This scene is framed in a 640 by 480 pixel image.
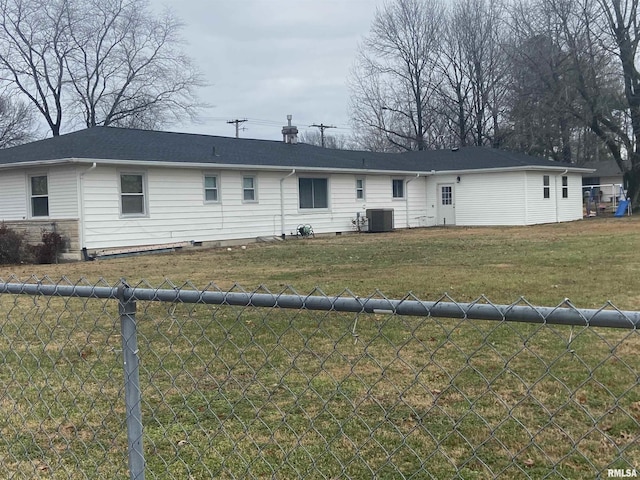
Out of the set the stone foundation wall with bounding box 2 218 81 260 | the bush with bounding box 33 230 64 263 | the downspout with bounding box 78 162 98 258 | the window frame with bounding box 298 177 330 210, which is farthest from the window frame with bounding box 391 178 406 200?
the bush with bounding box 33 230 64 263

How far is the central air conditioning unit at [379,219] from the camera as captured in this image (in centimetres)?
2623

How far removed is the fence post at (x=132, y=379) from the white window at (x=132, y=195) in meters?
16.6

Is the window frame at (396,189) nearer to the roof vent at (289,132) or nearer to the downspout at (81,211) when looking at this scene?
the roof vent at (289,132)

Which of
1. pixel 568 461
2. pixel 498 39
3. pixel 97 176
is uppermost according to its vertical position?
pixel 498 39

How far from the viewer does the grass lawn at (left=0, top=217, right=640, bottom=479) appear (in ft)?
11.9

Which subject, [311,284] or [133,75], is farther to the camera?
[133,75]

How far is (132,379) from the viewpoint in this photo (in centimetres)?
262

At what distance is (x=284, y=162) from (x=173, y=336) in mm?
17416

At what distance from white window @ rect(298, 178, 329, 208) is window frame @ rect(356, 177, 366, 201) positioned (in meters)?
1.95

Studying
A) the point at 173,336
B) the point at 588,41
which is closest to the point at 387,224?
the point at 588,41

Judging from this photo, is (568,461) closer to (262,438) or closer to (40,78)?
(262,438)

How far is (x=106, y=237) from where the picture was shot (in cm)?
1778

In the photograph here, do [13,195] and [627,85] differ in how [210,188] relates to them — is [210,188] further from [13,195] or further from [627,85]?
[627,85]

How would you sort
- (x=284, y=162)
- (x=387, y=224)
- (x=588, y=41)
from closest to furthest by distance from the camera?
1. (x=284, y=162)
2. (x=387, y=224)
3. (x=588, y=41)
